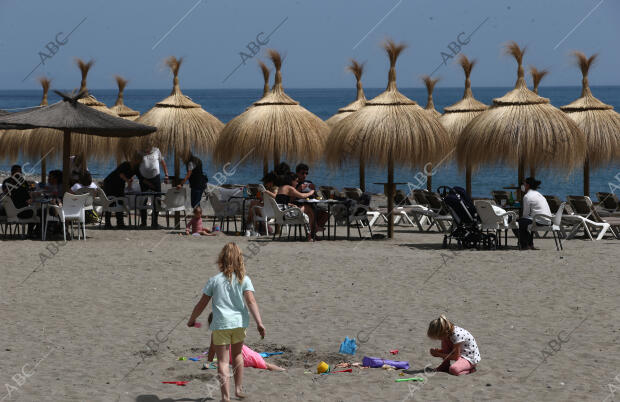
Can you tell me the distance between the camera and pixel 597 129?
17.2 m

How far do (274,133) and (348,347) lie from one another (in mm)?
9380

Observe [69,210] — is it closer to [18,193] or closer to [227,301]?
[18,193]

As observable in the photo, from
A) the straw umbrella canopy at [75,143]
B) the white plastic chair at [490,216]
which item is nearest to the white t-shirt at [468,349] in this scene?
the white plastic chair at [490,216]

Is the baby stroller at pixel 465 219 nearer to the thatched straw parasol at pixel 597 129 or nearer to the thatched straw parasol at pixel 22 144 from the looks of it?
the thatched straw parasol at pixel 597 129

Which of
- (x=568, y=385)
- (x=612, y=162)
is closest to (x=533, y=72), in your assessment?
(x=612, y=162)

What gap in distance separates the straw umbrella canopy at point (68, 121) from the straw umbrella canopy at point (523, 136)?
557 cm

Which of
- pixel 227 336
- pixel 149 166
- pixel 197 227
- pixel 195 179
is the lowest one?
pixel 197 227

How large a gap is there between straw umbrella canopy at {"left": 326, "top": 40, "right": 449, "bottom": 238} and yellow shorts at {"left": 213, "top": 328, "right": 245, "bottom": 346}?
8.69 meters

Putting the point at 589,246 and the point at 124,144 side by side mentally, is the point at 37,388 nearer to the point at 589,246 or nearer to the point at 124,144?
the point at 589,246

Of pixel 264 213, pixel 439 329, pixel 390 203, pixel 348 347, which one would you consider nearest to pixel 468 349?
pixel 439 329

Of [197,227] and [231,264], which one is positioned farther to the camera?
[197,227]

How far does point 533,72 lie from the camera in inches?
761

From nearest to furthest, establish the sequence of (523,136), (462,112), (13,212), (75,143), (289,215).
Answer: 1. (13,212)
2. (289,215)
3. (523,136)
4. (75,143)
5. (462,112)

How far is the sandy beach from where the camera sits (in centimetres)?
555
